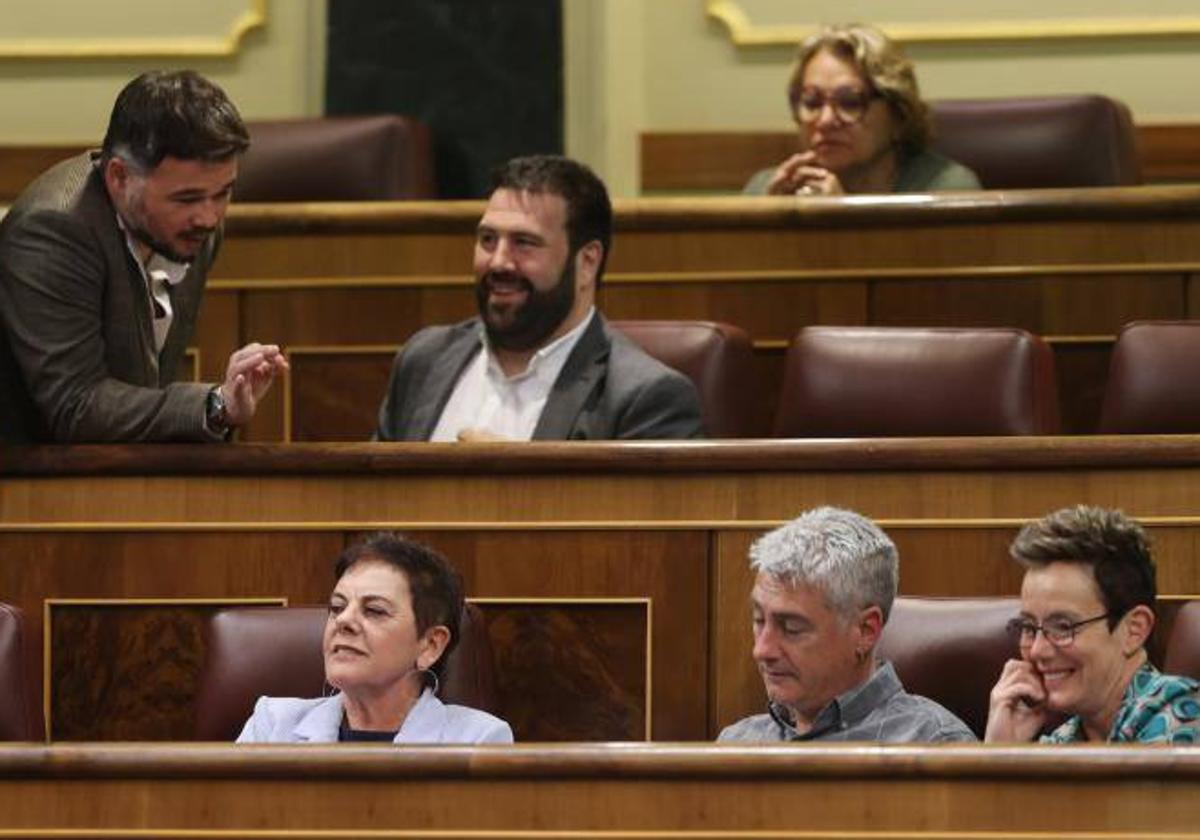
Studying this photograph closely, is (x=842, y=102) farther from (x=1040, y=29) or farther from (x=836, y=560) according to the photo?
(x=836, y=560)

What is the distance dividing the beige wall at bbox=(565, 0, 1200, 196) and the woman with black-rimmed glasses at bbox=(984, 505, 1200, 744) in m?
1.00

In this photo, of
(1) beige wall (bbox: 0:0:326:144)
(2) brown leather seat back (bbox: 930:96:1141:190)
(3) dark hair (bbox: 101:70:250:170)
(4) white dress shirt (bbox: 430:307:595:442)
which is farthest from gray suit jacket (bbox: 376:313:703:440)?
(1) beige wall (bbox: 0:0:326:144)

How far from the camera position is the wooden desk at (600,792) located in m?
0.91

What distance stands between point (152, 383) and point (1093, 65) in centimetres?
97

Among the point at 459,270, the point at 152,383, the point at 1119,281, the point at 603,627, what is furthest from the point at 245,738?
the point at 1119,281

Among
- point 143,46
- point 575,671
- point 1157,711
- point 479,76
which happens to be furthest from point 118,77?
point 1157,711

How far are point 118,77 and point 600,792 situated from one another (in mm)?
1412

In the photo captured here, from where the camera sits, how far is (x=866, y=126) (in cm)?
182

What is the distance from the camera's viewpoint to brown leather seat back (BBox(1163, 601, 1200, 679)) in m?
1.18

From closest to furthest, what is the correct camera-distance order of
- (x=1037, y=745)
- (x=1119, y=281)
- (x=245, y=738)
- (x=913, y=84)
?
(x=1037, y=745)
(x=245, y=738)
(x=1119, y=281)
(x=913, y=84)

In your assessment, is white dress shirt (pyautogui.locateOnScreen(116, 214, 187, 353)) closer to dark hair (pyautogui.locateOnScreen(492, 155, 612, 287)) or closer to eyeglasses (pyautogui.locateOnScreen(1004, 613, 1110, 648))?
dark hair (pyautogui.locateOnScreen(492, 155, 612, 287))

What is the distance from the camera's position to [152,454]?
134 cm

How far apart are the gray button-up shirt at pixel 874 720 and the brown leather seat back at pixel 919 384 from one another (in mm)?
283

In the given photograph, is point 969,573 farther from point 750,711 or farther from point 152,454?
point 152,454
